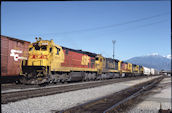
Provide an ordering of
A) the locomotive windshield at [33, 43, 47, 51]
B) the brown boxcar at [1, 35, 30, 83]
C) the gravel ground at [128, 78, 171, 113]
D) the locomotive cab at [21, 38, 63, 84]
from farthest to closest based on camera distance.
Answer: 1. the locomotive windshield at [33, 43, 47, 51]
2. the locomotive cab at [21, 38, 63, 84]
3. the brown boxcar at [1, 35, 30, 83]
4. the gravel ground at [128, 78, 171, 113]

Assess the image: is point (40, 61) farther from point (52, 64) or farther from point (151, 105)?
point (151, 105)

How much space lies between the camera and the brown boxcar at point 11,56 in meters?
13.3

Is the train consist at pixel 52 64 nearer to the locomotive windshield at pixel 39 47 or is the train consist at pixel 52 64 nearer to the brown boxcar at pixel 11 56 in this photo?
the locomotive windshield at pixel 39 47

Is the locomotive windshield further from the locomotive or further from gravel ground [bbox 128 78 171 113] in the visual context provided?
gravel ground [bbox 128 78 171 113]

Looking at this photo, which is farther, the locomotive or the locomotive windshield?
the locomotive windshield

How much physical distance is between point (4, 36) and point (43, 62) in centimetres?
365

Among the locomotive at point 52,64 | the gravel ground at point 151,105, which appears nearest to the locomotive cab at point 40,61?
the locomotive at point 52,64

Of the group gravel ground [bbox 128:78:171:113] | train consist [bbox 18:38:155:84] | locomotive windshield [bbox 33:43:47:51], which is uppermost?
locomotive windshield [bbox 33:43:47:51]

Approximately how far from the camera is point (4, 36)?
1350 centimetres

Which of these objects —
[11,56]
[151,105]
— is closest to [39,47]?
[11,56]

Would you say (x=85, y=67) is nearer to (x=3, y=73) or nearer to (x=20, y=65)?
(x=20, y=65)

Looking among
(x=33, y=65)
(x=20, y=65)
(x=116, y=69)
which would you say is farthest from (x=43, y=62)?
(x=116, y=69)

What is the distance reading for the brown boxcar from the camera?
43.6 feet

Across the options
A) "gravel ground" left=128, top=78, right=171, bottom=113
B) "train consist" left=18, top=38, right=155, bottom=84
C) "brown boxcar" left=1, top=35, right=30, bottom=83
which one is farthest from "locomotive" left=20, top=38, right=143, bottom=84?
"gravel ground" left=128, top=78, right=171, bottom=113
